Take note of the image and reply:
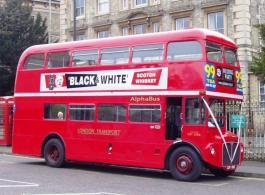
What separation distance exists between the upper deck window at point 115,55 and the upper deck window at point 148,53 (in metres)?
0.34

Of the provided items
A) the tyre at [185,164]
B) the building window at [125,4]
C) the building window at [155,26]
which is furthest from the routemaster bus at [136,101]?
the building window at [125,4]

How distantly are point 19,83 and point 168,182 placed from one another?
782 centimetres

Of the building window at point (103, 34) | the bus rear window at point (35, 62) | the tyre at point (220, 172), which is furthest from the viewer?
the building window at point (103, 34)

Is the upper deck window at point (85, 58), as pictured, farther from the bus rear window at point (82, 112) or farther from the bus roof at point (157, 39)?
the bus rear window at point (82, 112)

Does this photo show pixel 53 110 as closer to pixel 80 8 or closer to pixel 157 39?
pixel 157 39

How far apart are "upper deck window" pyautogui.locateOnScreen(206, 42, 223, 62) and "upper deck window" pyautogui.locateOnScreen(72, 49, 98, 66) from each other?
4.19m

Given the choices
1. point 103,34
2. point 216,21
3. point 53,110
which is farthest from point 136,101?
point 103,34

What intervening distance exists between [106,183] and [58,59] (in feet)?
20.1

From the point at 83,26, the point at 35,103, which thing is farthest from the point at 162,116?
the point at 83,26

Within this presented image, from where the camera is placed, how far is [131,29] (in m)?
37.5

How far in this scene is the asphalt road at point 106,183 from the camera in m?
12.9

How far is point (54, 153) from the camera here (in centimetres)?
1912

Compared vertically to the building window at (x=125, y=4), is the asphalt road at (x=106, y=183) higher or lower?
lower

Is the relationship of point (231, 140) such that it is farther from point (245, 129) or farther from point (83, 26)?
point (83, 26)
